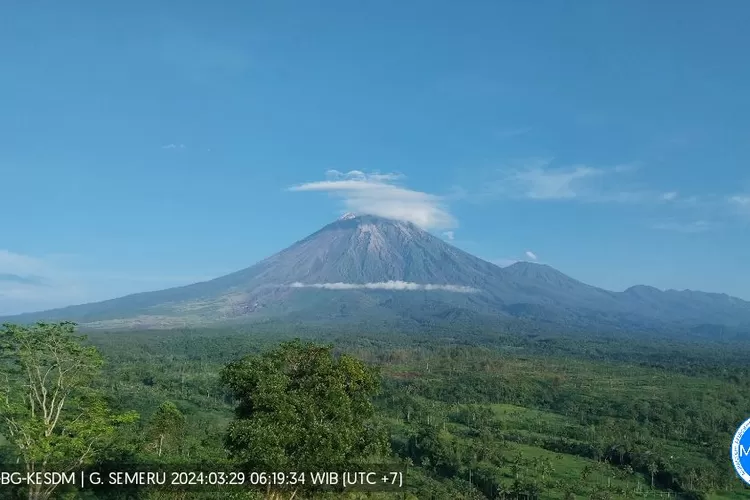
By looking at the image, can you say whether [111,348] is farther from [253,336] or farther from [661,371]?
[661,371]

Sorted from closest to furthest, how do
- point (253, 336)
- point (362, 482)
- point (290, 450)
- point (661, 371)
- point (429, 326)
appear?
point (290, 450)
point (362, 482)
point (661, 371)
point (253, 336)
point (429, 326)

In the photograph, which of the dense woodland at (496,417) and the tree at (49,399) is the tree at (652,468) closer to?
the dense woodland at (496,417)

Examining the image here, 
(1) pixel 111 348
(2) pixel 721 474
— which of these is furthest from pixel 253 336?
(2) pixel 721 474

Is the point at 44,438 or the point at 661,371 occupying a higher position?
the point at 44,438

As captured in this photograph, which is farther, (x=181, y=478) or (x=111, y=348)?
(x=111, y=348)

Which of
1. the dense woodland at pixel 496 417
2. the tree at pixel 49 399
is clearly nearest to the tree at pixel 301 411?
the dense woodland at pixel 496 417
